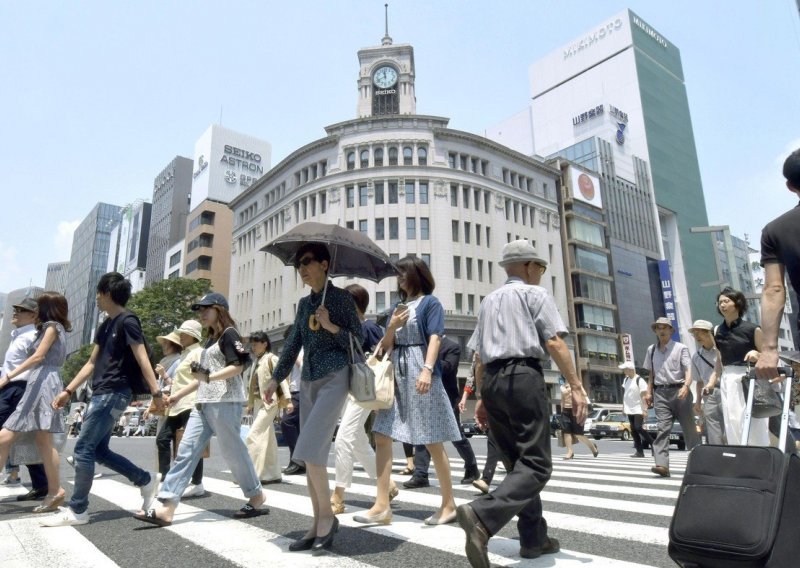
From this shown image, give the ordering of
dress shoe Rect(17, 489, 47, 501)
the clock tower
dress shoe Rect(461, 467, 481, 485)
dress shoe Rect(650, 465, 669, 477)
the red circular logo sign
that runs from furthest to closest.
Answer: the clock tower
the red circular logo sign
dress shoe Rect(650, 465, 669, 477)
dress shoe Rect(461, 467, 481, 485)
dress shoe Rect(17, 489, 47, 501)

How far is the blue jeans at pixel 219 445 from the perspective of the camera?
3994 millimetres

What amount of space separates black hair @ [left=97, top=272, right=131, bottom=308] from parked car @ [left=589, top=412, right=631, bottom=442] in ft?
80.6

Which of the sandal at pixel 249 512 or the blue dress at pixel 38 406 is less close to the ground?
the blue dress at pixel 38 406

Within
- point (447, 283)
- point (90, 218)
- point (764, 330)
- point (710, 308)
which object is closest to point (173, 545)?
point (764, 330)

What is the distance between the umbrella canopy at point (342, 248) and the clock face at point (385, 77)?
66807mm

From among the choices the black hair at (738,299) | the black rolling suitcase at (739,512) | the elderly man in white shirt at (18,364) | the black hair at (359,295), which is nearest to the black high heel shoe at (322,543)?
the black rolling suitcase at (739,512)

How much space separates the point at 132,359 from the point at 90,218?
143404 millimetres

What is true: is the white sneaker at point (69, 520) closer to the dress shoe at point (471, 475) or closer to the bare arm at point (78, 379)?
the bare arm at point (78, 379)

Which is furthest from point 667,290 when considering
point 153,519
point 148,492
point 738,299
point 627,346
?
point 153,519

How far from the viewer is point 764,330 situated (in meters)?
2.92

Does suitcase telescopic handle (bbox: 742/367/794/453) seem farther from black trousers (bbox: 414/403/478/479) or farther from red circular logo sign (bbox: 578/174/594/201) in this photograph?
red circular logo sign (bbox: 578/174/594/201)

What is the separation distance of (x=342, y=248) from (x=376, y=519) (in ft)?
6.18

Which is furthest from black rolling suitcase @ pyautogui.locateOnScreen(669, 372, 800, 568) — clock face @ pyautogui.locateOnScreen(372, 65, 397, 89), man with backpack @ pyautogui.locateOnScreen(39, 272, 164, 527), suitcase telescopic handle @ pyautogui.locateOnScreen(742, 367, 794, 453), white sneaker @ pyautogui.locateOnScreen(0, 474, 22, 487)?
clock face @ pyautogui.locateOnScreen(372, 65, 397, 89)

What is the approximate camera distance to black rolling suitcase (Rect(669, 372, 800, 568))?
2.04 meters
